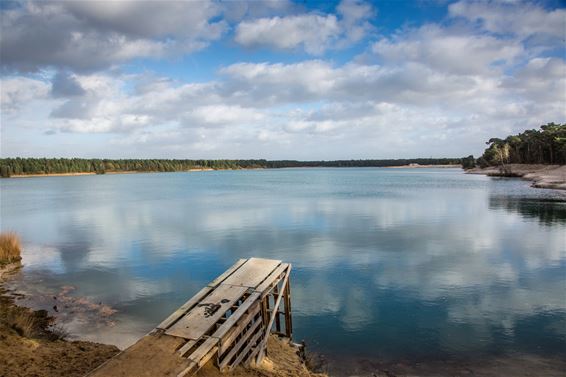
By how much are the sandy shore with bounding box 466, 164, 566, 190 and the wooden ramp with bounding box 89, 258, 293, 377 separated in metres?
81.6

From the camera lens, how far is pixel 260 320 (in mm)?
12219

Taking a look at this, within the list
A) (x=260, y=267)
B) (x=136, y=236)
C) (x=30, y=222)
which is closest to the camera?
(x=260, y=267)

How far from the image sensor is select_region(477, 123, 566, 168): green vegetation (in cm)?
11300

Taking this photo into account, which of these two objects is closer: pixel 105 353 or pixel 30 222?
pixel 105 353

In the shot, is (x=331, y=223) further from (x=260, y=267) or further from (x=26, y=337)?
(x=26, y=337)

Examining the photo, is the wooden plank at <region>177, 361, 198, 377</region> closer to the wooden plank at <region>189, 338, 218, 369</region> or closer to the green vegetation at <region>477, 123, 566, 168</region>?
the wooden plank at <region>189, 338, 218, 369</region>

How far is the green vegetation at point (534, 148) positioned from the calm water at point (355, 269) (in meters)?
79.8

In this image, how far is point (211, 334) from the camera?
10.7 metres

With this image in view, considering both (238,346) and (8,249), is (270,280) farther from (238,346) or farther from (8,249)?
(8,249)

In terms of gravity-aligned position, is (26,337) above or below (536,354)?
above

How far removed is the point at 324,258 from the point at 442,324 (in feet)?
37.5

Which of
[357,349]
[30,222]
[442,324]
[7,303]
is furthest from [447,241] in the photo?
[30,222]

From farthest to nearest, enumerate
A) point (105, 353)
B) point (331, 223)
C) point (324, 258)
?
1. point (331, 223)
2. point (324, 258)
3. point (105, 353)

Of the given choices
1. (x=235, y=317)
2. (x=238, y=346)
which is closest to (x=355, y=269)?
(x=235, y=317)
